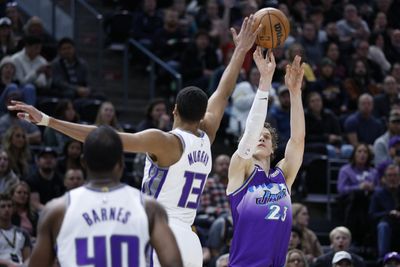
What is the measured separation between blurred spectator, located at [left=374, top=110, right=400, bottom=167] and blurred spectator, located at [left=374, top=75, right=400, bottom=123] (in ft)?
5.33

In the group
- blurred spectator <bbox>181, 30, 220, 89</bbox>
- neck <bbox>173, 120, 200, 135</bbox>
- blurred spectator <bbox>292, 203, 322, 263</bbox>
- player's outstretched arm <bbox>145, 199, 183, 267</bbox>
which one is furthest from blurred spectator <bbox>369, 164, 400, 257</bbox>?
player's outstretched arm <bbox>145, 199, 183, 267</bbox>

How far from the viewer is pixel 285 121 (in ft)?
54.2

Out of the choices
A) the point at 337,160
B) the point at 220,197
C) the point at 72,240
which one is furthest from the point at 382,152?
the point at 72,240

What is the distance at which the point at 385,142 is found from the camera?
16.6 meters

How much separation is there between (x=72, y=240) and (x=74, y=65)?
11.4 m

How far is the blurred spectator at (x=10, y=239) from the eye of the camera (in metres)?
12.6

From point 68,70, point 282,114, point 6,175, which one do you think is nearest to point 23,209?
point 6,175

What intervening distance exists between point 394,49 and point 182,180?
1374cm

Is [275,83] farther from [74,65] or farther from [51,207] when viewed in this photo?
[51,207]

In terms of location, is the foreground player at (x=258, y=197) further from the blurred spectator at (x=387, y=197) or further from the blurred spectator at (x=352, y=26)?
the blurred spectator at (x=352, y=26)

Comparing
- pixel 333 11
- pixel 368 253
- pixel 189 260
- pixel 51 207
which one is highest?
pixel 333 11

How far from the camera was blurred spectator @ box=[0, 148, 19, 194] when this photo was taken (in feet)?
45.1

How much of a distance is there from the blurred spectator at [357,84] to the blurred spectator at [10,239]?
7.80m

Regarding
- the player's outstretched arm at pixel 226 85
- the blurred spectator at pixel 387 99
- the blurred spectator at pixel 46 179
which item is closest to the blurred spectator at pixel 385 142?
the blurred spectator at pixel 387 99
